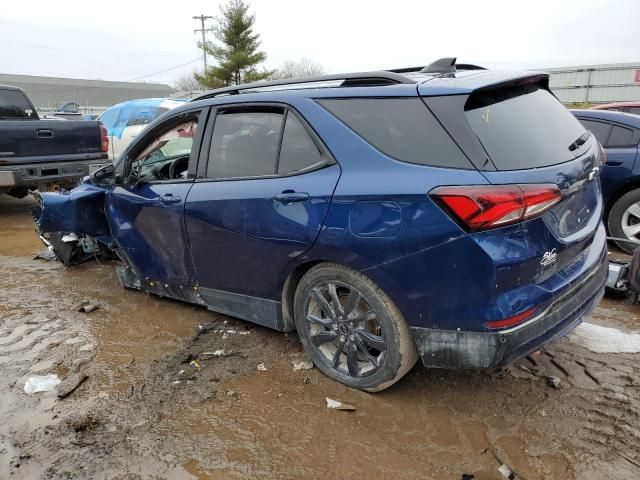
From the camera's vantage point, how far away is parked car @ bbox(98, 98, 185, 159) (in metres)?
11.2

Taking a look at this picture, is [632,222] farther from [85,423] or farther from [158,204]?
[85,423]

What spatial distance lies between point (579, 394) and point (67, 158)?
7.52 meters

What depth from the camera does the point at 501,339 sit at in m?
2.36

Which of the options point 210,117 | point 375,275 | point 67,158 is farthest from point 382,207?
point 67,158

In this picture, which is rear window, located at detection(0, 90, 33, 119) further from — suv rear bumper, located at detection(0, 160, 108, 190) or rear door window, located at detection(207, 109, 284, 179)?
rear door window, located at detection(207, 109, 284, 179)

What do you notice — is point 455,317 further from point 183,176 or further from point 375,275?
point 183,176

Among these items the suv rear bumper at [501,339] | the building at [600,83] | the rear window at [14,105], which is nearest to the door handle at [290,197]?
the suv rear bumper at [501,339]

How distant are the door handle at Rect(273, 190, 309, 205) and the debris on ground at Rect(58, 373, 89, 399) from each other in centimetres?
173

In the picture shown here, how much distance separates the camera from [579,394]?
291cm

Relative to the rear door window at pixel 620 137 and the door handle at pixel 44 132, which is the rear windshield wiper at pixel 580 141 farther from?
the door handle at pixel 44 132

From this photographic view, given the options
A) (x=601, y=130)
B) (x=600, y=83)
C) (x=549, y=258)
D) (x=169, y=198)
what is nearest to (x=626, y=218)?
(x=601, y=130)

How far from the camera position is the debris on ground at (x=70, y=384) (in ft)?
10.1

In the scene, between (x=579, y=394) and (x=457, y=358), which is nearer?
(x=457, y=358)

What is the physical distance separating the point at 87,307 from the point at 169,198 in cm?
148
